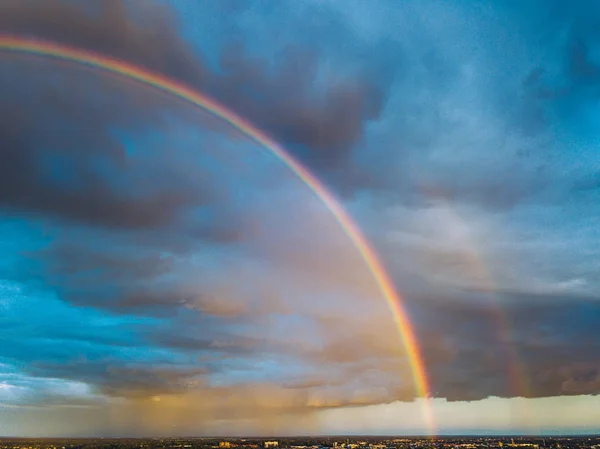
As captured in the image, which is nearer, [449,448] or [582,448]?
[582,448]

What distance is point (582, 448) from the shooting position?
182 m

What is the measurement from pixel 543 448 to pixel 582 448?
2022 centimetres

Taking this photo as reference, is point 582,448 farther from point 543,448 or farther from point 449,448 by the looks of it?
point 449,448

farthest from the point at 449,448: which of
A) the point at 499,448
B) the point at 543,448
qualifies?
the point at 543,448

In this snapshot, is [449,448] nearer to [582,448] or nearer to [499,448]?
[499,448]

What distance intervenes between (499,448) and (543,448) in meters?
18.9

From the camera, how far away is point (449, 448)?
199 m


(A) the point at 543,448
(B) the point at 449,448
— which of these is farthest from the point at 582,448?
(B) the point at 449,448

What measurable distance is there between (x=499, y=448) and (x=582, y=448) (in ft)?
88.5

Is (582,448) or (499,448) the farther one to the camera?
(499,448)

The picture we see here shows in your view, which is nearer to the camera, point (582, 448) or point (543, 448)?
A: point (582, 448)

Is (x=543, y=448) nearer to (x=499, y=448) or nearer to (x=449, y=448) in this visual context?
(x=499, y=448)
